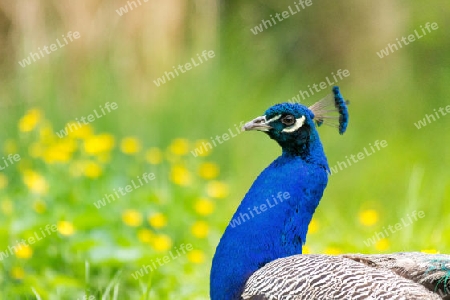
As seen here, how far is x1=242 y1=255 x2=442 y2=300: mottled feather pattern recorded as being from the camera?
2.43 meters

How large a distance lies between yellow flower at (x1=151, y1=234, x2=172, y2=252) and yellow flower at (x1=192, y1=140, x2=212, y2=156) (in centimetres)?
105

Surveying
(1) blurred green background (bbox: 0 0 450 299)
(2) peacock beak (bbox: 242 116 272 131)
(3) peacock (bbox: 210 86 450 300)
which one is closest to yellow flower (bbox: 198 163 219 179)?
(1) blurred green background (bbox: 0 0 450 299)

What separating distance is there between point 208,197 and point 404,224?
1153 millimetres

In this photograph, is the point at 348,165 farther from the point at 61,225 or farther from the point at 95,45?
the point at 61,225

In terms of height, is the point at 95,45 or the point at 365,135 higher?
the point at 95,45

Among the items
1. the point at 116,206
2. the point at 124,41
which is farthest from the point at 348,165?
the point at 116,206

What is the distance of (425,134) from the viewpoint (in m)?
7.51

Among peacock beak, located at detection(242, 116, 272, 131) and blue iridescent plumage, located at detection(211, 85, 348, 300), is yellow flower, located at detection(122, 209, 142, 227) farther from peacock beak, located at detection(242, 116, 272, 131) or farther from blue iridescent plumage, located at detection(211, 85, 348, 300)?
peacock beak, located at detection(242, 116, 272, 131)

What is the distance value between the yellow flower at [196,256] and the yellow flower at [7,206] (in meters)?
0.94

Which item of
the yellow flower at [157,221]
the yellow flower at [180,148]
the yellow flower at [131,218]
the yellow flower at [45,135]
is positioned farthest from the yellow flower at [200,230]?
the yellow flower at [45,135]

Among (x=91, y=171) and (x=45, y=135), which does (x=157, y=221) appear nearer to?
(x=91, y=171)

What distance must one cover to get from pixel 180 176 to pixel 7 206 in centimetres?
98

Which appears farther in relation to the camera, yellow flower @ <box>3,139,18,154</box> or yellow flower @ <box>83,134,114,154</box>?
yellow flower @ <box>3,139,18,154</box>

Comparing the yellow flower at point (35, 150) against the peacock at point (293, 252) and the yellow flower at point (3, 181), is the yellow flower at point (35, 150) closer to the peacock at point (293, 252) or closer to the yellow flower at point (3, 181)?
the yellow flower at point (3, 181)
